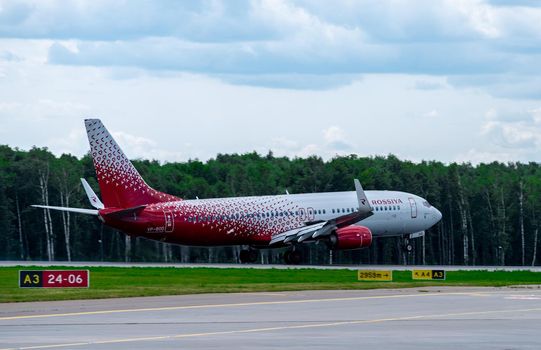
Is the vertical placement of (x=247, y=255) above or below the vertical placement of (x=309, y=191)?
below

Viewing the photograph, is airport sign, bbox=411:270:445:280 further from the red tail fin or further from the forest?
the forest

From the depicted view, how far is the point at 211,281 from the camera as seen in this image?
5916 centimetres

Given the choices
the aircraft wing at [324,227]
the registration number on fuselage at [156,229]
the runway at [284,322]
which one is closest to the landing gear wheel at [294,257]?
the aircraft wing at [324,227]

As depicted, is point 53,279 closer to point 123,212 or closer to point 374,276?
point 374,276

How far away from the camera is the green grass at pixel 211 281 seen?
48.4 meters

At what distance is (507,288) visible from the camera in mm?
55406

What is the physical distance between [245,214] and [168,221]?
5.63 metres

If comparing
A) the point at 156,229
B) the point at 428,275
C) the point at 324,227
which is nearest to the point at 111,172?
the point at 156,229

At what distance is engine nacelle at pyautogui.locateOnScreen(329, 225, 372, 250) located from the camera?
8406cm

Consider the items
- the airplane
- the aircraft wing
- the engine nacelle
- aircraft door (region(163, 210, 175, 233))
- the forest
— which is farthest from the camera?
the forest

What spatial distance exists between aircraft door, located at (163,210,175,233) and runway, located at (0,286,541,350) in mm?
31250

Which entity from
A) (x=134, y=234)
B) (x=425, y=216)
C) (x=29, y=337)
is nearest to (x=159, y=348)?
(x=29, y=337)

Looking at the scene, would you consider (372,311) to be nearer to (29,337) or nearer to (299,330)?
(299,330)

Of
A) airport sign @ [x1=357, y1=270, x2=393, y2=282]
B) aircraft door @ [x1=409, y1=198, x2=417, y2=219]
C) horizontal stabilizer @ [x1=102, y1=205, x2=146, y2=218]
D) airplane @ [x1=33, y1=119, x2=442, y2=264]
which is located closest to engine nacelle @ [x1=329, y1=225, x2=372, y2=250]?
airplane @ [x1=33, y1=119, x2=442, y2=264]
